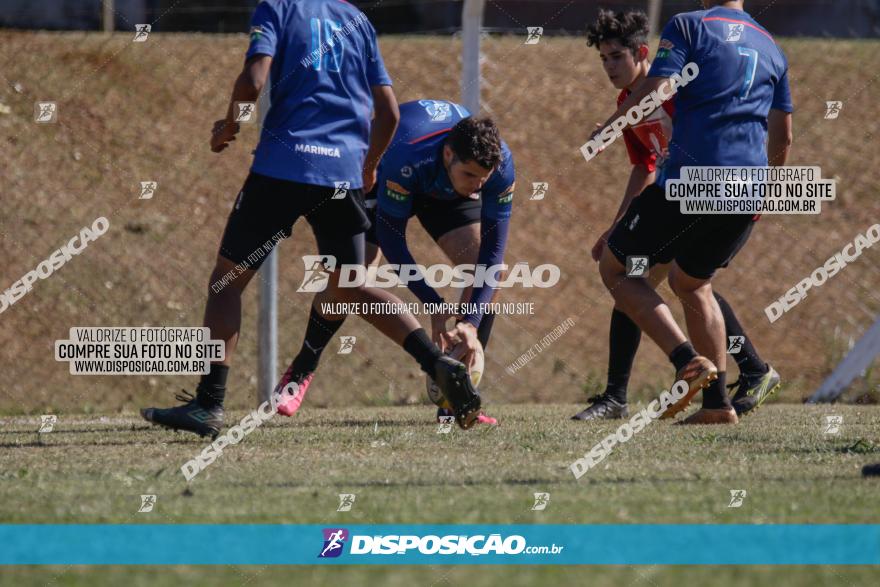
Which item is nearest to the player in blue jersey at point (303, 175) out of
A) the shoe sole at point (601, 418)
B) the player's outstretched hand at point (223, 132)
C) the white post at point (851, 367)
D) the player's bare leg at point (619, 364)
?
the player's outstretched hand at point (223, 132)

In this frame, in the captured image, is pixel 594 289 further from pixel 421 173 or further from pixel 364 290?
pixel 364 290

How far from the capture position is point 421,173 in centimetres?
678

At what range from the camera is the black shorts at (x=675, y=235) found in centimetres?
632

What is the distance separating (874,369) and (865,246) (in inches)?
90.8

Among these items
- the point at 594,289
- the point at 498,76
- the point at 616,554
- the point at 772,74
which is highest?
the point at 772,74

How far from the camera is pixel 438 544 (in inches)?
145

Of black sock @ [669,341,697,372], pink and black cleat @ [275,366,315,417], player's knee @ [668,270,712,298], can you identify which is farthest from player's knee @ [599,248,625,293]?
pink and black cleat @ [275,366,315,417]

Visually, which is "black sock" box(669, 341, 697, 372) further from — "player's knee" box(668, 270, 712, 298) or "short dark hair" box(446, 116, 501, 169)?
"short dark hair" box(446, 116, 501, 169)

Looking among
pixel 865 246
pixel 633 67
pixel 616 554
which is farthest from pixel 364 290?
pixel 865 246

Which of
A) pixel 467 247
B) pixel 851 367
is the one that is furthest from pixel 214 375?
pixel 851 367

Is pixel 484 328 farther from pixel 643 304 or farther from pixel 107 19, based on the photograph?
pixel 107 19

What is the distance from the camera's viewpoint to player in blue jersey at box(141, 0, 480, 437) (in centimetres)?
582

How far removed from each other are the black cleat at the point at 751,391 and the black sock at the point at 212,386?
3153mm

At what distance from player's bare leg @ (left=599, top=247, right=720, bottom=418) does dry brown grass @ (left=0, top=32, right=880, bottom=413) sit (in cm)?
296
